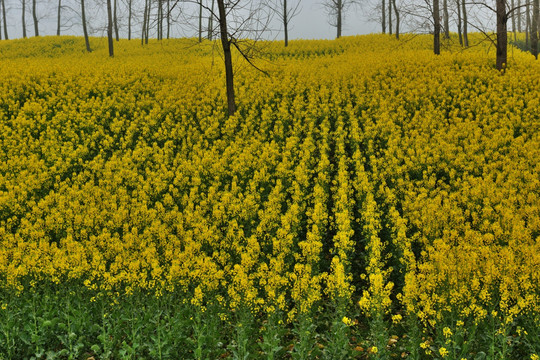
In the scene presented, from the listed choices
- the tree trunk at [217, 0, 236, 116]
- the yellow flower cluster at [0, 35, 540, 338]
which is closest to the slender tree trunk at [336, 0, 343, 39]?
the yellow flower cluster at [0, 35, 540, 338]

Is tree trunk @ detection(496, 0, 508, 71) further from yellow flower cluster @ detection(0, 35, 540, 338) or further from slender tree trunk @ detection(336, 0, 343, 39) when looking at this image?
slender tree trunk @ detection(336, 0, 343, 39)

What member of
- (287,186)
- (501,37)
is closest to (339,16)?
(501,37)

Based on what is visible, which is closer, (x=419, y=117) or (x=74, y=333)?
(x=74, y=333)

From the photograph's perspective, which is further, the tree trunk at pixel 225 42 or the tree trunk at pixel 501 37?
the tree trunk at pixel 501 37

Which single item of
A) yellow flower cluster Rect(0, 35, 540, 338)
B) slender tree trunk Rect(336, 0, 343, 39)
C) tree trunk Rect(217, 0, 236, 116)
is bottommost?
yellow flower cluster Rect(0, 35, 540, 338)

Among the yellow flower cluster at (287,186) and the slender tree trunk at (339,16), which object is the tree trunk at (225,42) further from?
the slender tree trunk at (339,16)

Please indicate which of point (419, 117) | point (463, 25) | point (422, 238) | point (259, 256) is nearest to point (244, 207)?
point (259, 256)

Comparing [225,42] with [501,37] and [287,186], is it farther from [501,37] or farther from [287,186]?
[501,37]

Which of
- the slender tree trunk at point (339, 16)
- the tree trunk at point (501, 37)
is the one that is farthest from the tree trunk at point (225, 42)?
the slender tree trunk at point (339, 16)

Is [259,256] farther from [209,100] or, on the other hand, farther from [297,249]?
[209,100]

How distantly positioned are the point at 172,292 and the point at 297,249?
286 cm

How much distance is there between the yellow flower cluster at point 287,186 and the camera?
6973 millimetres

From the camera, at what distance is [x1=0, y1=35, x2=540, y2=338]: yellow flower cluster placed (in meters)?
6.97

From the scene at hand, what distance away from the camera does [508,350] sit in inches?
207
